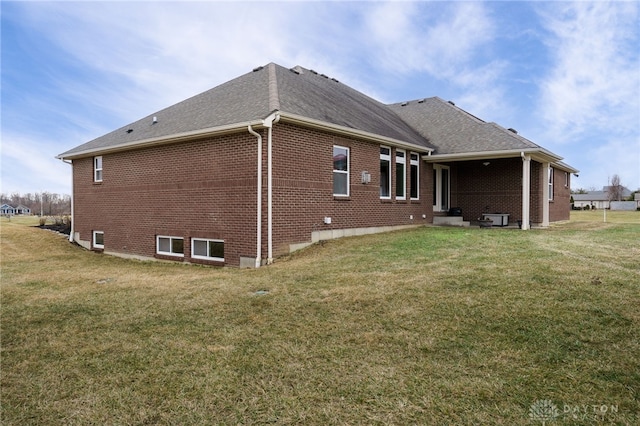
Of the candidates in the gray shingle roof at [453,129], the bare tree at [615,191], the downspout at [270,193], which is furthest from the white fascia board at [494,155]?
the bare tree at [615,191]

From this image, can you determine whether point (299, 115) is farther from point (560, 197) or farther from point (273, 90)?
point (560, 197)

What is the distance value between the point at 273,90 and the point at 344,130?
2.50 metres

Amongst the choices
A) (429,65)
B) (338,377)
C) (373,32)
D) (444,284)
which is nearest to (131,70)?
(373,32)

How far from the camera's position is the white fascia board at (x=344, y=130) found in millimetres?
10469

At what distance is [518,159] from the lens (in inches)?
637

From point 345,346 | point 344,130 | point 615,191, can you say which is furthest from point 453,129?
point 615,191

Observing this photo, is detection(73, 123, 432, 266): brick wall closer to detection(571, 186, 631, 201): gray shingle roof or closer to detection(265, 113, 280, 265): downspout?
detection(265, 113, 280, 265): downspout

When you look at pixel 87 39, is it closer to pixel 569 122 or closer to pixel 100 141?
pixel 100 141

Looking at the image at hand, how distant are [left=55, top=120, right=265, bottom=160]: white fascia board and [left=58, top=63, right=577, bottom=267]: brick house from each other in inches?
1.9

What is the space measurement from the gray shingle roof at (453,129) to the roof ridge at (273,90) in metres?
7.19

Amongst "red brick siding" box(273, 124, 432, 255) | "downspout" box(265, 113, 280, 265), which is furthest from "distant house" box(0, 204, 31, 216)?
"downspout" box(265, 113, 280, 265)

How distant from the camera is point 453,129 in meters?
17.6

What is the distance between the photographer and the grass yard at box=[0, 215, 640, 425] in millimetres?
3264

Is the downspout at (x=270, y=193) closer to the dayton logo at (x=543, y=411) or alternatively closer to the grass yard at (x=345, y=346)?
the grass yard at (x=345, y=346)
